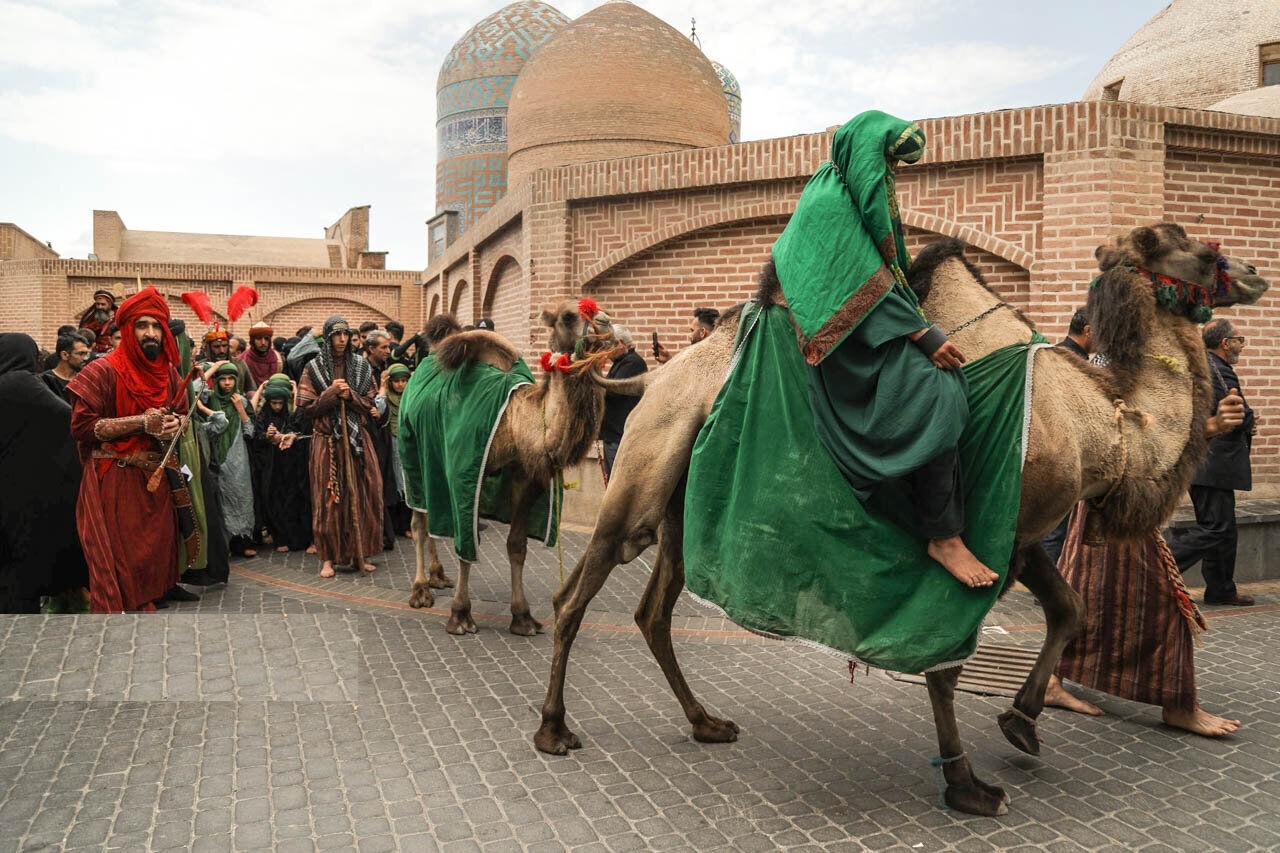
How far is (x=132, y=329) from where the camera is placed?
685cm

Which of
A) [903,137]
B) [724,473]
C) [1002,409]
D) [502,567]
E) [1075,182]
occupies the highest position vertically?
[1075,182]

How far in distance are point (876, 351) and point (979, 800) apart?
71.3 inches

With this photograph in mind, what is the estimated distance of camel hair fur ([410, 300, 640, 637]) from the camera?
6184 millimetres

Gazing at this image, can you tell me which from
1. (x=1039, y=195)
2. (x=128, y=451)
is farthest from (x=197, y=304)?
(x=1039, y=195)

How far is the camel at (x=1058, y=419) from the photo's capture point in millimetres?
3912

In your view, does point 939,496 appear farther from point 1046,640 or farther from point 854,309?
point 1046,640

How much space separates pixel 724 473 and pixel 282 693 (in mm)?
2866

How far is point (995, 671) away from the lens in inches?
220

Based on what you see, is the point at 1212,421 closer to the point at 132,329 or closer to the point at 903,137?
the point at 903,137

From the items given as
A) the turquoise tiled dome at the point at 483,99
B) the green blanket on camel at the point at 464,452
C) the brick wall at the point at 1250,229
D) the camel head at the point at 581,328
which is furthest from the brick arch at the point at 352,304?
the camel head at the point at 581,328

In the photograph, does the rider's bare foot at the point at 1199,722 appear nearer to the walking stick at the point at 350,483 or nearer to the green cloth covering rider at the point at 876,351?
the green cloth covering rider at the point at 876,351

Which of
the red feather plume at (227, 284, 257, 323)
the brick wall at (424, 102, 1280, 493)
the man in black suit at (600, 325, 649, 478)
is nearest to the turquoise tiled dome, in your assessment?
the red feather plume at (227, 284, 257, 323)

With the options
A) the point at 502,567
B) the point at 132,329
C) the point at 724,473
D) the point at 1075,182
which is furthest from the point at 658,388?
the point at 1075,182

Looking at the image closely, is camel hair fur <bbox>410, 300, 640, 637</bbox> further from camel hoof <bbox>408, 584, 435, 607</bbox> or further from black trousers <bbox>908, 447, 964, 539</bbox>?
black trousers <bbox>908, 447, 964, 539</bbox>
